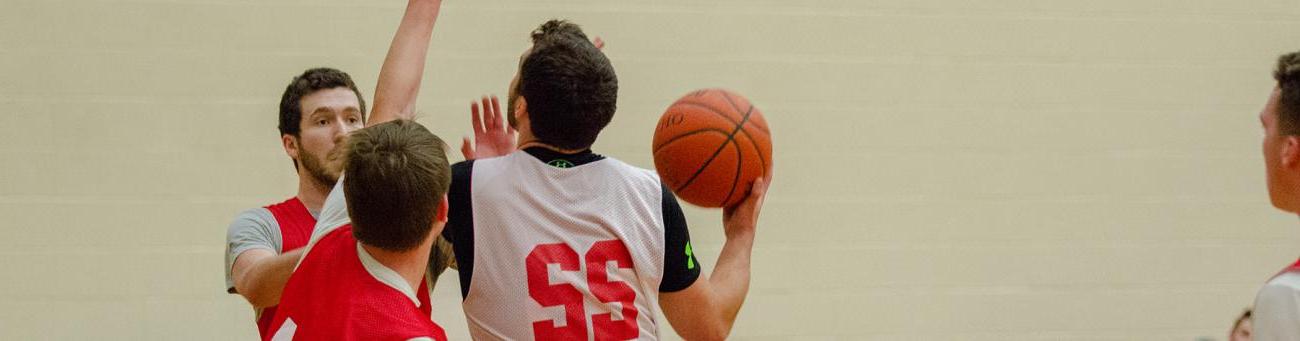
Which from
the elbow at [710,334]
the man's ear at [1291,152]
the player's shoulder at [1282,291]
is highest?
the man's ear at [1291,152]

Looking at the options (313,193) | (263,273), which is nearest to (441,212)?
(263,273)

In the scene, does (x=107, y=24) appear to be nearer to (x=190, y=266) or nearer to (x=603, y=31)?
(x=190, y=266)

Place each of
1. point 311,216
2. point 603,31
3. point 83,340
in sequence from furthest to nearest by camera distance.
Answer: point 603,31
point 83,340
point 311,216

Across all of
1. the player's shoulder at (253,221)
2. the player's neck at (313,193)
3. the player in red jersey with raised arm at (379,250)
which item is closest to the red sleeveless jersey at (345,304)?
the player in red jersey with raised arm at (379,250)

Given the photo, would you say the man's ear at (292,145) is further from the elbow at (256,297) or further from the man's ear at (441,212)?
the man's ear at (441,212)

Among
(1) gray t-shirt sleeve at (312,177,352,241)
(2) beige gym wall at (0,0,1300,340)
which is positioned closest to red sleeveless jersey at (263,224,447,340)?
(1) gray t-shirt sleeve at (312,177,352,241)

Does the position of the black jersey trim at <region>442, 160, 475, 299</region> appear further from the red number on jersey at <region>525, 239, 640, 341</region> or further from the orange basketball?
the orange basketball

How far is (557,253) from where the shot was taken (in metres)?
2.67

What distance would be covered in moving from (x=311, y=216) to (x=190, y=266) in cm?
195

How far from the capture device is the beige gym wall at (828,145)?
5.27m

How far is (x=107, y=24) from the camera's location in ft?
17.3

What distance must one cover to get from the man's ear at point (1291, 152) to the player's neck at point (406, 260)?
1.61m

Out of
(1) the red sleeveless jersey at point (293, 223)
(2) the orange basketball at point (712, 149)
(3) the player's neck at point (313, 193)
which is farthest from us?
(3) the player's neck at point (313, 193)

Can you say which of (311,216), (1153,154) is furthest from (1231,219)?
(311,216)
